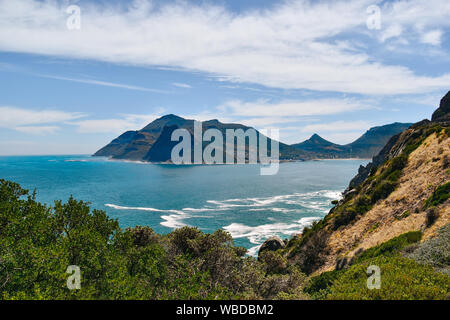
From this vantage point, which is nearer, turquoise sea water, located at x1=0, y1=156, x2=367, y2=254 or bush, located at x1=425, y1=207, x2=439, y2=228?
bush, located at x1=425, y1=207, x2=439, y2=228

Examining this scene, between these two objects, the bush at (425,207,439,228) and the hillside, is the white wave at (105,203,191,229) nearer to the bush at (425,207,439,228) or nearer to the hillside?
the hillside

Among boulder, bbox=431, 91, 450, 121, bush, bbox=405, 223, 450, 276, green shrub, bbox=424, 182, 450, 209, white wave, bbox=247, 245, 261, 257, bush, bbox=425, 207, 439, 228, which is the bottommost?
white wave, bbox=247, 245, 261, 257

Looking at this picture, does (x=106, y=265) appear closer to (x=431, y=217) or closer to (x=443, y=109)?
(x=431, y=217)

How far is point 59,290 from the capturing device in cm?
1393

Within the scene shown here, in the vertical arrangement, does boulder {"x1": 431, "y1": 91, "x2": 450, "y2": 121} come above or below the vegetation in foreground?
above

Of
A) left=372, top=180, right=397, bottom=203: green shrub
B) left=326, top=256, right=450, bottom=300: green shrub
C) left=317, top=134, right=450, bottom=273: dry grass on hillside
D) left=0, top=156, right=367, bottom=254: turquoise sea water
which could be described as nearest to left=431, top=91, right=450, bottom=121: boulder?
left=0, top=156, right=367, bottom=254: turquoise sea water

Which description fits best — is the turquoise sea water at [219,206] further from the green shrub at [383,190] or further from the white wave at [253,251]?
the green shrub at [383,190]

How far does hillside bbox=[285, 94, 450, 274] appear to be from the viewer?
26963mm

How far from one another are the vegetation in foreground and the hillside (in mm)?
4204

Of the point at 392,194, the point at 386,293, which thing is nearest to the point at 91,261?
the point at 386,293

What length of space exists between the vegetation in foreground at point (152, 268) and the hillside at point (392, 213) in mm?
4204
